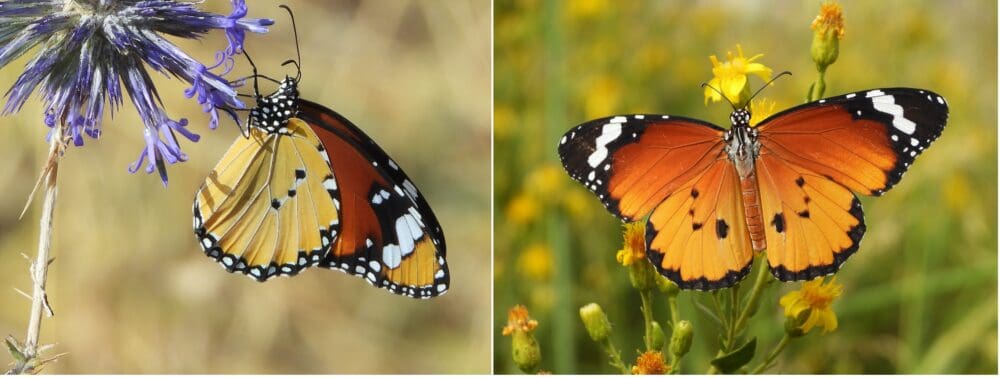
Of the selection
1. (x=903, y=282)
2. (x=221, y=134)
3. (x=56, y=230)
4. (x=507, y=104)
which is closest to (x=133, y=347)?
(x=56, y=230)

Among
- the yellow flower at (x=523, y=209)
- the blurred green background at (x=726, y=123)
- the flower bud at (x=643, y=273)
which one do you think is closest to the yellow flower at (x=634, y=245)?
the flower bud at (x=643, y=273)

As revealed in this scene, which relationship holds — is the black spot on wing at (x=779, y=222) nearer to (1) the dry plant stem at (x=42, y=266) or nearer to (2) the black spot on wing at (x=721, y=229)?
(2) the black spot on wing at (x=721, y=229)

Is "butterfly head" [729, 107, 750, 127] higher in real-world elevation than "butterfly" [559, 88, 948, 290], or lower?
higher

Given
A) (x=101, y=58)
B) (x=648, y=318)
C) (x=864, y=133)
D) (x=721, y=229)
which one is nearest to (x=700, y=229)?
(x=721, y=229)

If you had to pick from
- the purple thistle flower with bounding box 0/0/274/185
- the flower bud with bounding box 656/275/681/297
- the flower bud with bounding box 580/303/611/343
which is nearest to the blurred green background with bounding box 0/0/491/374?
the purple thistle flower with bounding box 0/0/274/185

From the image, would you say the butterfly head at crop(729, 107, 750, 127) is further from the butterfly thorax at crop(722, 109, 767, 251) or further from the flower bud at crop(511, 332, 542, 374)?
the flower bud at crop(511, 332, 542, 374)
